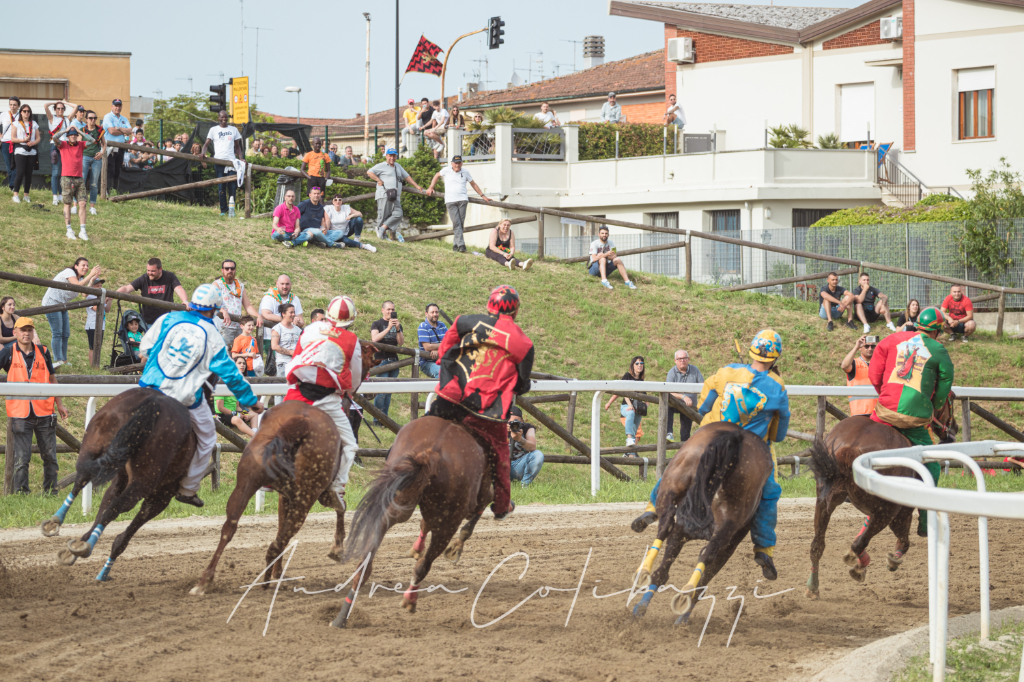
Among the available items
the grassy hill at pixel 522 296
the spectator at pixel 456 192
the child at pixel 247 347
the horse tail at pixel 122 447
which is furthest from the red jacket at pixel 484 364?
the spectator at pixel 456 192

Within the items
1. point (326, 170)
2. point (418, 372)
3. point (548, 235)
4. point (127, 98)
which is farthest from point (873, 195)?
point (127, 98)

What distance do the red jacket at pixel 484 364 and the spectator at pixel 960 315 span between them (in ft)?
57.1

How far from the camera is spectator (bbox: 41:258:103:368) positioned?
13.8 m

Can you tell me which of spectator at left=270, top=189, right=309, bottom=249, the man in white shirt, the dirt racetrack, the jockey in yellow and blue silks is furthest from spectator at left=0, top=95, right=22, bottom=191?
the jockey in yellow and blue silks

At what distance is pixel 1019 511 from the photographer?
3.96 meters

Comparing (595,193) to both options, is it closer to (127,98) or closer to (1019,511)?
(127,98)

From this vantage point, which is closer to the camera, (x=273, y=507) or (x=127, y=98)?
(x=273, y=507)

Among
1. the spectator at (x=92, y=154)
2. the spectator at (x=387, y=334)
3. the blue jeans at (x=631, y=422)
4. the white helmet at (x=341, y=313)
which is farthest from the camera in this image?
the spectator at (x=92, y=154)

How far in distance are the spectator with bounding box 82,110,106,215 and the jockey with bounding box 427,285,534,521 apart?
1384 cm

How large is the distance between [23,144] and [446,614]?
1624 centimetres

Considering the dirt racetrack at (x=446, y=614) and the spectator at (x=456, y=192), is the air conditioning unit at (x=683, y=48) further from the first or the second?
the dirt racetrack at (x=446, y=614)

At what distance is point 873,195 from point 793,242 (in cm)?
489

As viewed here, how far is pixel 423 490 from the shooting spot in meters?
6.57

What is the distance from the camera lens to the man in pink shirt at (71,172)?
59.5ft
